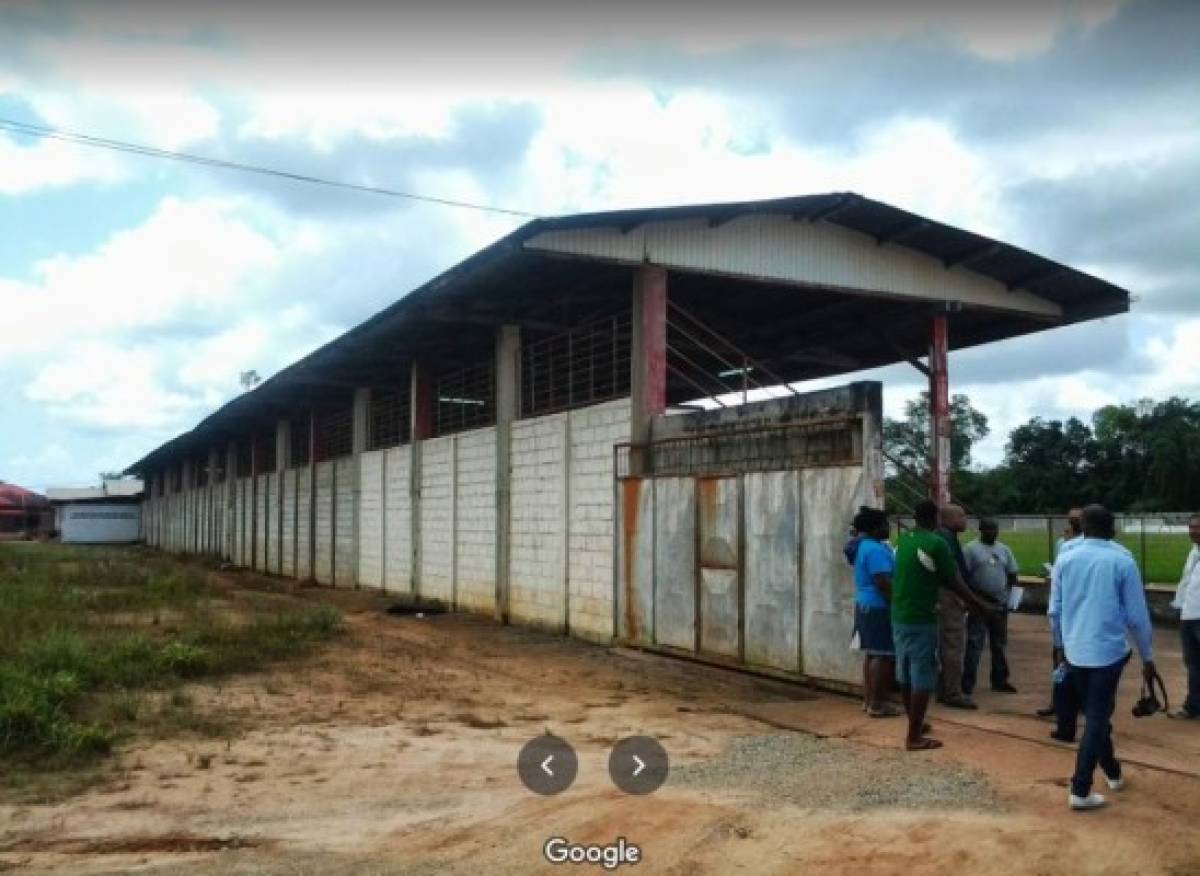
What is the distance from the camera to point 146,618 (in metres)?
16.0

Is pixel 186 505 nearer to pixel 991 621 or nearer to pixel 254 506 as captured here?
pixel 254 506

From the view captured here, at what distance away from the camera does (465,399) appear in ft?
63.8

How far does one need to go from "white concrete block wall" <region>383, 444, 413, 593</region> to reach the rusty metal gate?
8652 mm

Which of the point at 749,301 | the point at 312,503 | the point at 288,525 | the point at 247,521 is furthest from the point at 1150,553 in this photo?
the point at 247,521

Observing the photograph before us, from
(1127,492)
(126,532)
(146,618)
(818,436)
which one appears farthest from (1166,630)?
(126,532)

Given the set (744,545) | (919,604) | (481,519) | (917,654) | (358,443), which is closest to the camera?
(917,654)

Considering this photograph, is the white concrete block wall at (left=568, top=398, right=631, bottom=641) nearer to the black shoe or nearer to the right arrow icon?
the black shoe

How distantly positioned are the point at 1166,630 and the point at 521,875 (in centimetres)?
1326

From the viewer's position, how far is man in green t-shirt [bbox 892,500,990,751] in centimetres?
730

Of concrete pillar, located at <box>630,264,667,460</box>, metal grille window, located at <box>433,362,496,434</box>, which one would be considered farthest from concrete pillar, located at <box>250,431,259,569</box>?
concrete pillar, located at <box>630,264,667,460</box>

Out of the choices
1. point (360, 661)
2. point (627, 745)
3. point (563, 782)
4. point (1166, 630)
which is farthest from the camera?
point (1166, 630)

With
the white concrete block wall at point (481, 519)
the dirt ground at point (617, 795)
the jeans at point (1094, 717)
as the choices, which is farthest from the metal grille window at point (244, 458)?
the jeans at point (1094, 717)

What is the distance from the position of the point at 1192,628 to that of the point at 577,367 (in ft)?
29.5

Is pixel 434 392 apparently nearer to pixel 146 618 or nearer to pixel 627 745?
pixel 146 618
